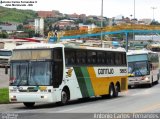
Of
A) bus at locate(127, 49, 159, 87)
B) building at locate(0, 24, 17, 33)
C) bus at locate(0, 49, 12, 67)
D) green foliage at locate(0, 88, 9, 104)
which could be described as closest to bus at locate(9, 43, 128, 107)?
green foliage at locate(0, 88, 9, 104)

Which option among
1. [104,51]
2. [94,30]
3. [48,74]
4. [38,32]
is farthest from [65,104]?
[38,32]

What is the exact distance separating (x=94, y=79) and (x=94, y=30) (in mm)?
59143

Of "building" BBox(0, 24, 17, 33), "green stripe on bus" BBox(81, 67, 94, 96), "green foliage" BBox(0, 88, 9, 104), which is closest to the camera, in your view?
"green foliage" BBox(0, 88, 9, 104)

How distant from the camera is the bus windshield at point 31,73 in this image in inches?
880

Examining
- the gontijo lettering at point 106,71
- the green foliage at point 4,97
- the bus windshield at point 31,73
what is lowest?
the green foliage at point 4,97

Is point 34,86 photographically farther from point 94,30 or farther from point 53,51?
point 94,30

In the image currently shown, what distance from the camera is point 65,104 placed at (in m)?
24.3

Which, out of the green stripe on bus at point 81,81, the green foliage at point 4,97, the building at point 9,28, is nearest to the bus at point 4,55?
the green foliage at point 4,97

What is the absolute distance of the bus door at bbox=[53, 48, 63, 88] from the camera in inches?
888

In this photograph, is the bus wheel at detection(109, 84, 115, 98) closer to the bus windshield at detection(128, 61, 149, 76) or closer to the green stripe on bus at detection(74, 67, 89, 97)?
the green stripe on bus at detection(74, 67, 89, 97)

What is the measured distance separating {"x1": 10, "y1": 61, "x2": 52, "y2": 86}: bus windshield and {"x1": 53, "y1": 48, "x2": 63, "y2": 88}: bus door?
1.00 ft

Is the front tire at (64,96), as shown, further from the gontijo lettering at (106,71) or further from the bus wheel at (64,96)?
the gontijo lettering at (106,71)

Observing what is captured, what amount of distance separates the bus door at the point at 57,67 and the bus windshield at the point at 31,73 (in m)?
0.31

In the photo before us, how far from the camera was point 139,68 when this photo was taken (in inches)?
1625
